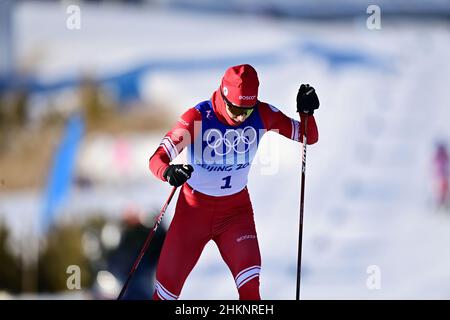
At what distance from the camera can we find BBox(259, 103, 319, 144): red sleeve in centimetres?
579

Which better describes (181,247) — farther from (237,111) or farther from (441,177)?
(441,177)

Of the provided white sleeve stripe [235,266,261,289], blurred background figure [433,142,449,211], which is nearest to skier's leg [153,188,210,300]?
white sleeve stripe [235,266,261,289]

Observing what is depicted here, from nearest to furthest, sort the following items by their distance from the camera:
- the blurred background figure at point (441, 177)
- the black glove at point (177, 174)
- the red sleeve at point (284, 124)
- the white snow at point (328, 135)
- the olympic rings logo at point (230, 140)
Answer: the black glove at point (177, 174) < the olympic rings logo at point (230, 140) < the red sleeve at point (284, 124) < the white snow at point (328, 135) < the blurred background figure at point (441, 177)

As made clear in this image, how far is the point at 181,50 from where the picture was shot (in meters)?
20.9

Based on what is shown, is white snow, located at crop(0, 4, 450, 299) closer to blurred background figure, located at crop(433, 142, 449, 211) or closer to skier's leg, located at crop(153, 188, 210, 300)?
blurred background figure, located at crop(433, 142, 449, 211)

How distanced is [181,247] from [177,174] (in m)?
0.63

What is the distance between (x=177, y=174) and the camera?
5348 millimetres

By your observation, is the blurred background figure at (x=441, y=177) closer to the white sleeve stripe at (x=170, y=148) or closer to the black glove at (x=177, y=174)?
the white sleeve stripe at (x=170, y=148)

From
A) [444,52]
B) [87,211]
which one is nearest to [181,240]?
[87,211]

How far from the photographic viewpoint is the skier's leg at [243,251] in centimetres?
570

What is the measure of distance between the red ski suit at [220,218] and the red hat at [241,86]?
19 centimetres

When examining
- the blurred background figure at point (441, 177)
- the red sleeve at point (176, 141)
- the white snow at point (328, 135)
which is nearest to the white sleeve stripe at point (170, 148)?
the red sleeve at point (176, 141)

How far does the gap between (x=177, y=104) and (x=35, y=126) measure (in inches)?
95.9
